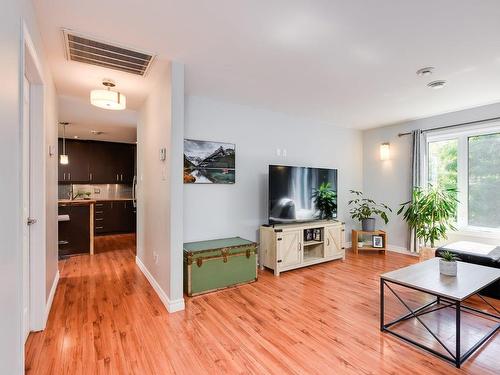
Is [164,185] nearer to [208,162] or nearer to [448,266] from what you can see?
[208,162]

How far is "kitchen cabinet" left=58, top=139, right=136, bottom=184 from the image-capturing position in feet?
21.6

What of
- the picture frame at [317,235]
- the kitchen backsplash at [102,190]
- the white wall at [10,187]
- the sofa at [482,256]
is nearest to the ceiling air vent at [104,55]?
the white wall at [10,187]

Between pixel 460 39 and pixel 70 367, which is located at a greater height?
pixel 460 39

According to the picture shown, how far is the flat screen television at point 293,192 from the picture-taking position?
3.88 meters

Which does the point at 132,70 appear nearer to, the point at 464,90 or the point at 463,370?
the point at 463,370

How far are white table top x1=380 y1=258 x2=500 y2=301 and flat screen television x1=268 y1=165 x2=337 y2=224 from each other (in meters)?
1.80

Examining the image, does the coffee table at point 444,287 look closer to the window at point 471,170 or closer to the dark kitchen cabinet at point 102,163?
the window at point 471,170

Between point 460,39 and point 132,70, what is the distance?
120 inches

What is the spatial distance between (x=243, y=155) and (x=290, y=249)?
1.54m

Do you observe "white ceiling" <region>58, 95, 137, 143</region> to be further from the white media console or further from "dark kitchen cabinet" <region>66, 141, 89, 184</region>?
the white media console

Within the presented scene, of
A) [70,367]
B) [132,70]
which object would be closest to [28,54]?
[132,70]

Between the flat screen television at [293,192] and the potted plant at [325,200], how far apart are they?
0.07m

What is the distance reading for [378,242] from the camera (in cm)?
485

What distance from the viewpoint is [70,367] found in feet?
5.90
